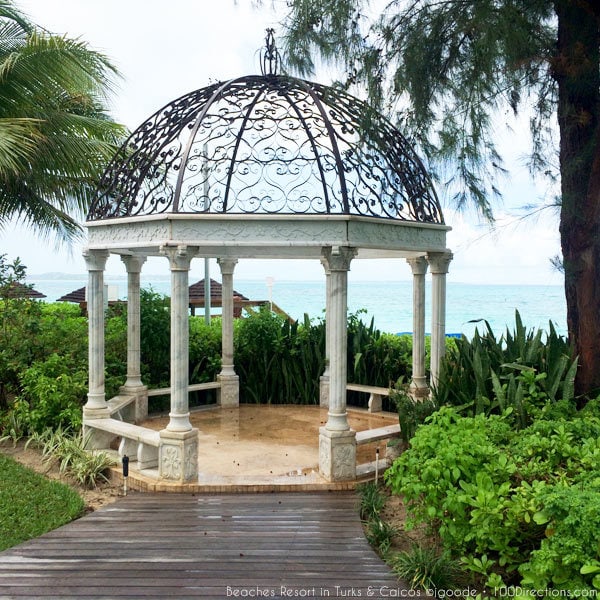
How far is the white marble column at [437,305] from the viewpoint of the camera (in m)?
8.71

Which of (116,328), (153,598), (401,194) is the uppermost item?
(401,194)

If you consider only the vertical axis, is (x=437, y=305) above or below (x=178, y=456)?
above

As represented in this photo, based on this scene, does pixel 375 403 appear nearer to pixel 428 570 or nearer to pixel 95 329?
pixel 95 329

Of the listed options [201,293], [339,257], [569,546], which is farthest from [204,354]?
[569,546]

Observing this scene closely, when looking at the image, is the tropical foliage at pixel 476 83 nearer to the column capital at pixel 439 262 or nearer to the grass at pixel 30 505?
the column capital at pixel 439 262

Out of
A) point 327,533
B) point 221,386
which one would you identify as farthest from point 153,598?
point 221,386

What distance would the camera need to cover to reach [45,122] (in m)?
11.1

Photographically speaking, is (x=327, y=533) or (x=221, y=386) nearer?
(x=327, y=533)

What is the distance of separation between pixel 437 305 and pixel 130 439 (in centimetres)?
459

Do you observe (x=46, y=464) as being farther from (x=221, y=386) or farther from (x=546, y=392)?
(x=546, y=392)

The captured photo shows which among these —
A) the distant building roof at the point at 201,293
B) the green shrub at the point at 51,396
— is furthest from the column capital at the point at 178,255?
the distant building roof at the point at 201,293

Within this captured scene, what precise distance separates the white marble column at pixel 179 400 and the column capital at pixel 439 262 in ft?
11.2

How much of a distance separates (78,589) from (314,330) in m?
7.63

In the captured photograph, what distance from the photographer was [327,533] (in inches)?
221
